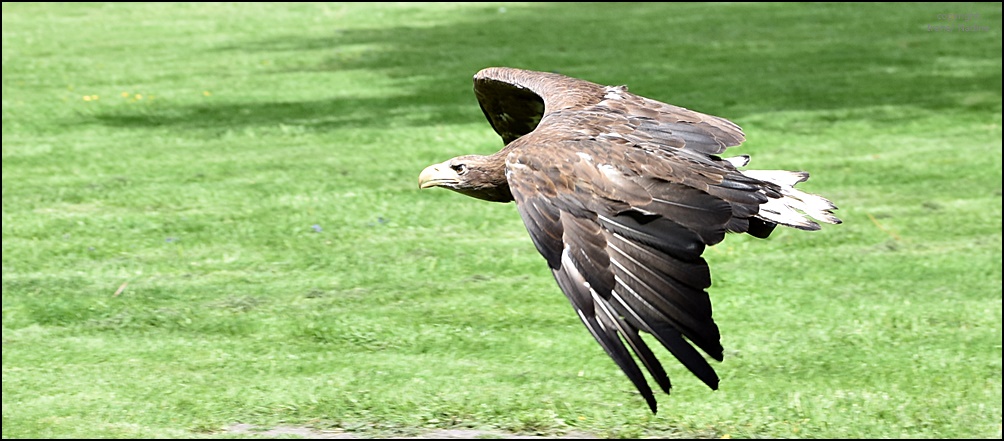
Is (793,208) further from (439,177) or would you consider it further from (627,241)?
(439,177)

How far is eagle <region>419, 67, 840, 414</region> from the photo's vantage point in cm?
415

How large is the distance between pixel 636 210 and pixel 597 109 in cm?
128

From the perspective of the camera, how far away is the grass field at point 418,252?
6.52 meters

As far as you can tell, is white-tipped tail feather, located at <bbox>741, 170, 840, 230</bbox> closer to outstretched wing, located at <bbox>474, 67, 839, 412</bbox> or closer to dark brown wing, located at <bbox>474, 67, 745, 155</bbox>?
outstretched wing, located at <bbox>474, 67, 839, 412</bbox>

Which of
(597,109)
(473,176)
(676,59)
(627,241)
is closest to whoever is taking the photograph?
(627,241)

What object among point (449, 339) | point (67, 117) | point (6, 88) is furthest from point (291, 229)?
point (6, 88)

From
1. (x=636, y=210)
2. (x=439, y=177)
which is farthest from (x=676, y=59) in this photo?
(x=636, y=210)

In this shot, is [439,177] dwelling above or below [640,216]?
below

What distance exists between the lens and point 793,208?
502 cm

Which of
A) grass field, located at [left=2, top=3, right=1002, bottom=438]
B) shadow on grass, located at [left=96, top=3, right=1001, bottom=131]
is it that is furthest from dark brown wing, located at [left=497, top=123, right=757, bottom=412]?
shadow on grass, located at [left=96, top=3, right=1001, bottom=131]

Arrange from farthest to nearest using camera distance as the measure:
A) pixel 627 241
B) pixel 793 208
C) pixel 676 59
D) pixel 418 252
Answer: pixel 676 59 < pixel 418 252 < pixel 793 208 < pixel 627 241

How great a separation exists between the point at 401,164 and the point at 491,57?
417cm

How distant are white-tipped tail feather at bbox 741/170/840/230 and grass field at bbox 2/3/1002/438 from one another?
1.52 meters

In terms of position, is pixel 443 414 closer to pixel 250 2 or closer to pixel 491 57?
pixel 491 57
